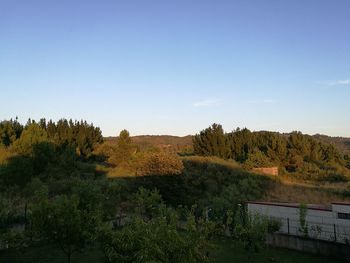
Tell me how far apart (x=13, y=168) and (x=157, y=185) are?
46.4 ft

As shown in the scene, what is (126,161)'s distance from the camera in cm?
5509

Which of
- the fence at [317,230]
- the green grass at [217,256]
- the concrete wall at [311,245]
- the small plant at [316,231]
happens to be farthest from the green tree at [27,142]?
the small plant at [316,231]

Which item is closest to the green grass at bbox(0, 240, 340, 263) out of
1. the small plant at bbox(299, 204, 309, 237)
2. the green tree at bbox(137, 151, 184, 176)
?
the small plant at bbox(299, 204, 309, 237)

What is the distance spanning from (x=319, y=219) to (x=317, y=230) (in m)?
0.79

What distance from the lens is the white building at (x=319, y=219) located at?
2296 cm

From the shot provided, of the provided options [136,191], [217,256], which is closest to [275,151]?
[136,191]

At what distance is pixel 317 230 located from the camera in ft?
79.0

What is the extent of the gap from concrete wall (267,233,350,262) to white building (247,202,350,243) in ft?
2.38

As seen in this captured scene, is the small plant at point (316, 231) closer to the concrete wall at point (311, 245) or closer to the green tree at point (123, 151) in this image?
the concrete wall at point (311, 245)

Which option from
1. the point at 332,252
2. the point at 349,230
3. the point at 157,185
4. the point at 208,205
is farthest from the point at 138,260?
the point at 157,185

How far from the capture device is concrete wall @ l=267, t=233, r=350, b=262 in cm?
2116

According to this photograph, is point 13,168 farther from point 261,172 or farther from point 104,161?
point 261,172

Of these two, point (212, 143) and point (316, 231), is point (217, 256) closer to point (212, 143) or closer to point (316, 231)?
point (316, 231)

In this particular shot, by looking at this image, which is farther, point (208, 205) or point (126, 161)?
point (126, 161)
